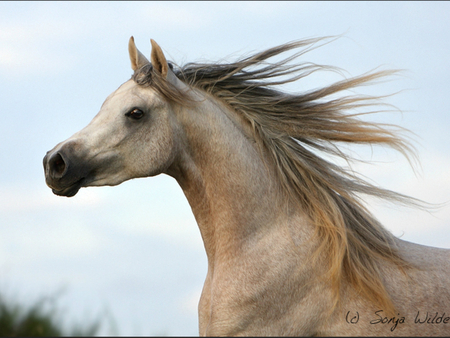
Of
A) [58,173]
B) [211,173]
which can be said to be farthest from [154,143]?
[58,173]

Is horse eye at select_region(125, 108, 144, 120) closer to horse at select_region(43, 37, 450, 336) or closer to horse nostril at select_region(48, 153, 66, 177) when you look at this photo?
horse at select_region(43, 37, 450, 336)

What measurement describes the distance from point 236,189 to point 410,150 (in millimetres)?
1768

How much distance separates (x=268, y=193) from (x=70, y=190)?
1.78 metres

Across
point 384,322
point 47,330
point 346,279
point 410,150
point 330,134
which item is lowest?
point 384,322

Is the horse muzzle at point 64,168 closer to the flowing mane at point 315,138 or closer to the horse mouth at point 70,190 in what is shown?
the horse mouth at point 70,190

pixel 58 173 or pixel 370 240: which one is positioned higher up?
pixel 58 173

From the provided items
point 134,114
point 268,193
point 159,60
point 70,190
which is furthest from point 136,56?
point 268,193

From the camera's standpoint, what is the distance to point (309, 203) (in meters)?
4.61

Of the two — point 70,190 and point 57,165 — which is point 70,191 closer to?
point 70,190

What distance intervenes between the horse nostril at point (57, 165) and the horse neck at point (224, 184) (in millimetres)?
965

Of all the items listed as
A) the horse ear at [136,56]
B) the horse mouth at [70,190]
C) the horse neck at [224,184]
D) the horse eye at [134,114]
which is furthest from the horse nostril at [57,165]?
the horse ear at [136,56]

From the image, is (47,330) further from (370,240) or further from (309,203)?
(370,240)

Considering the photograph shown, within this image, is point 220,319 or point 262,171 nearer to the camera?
point 220,319

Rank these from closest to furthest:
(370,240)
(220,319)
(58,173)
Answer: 1. (220,319)
2. (58,173)
3. (370,240)
